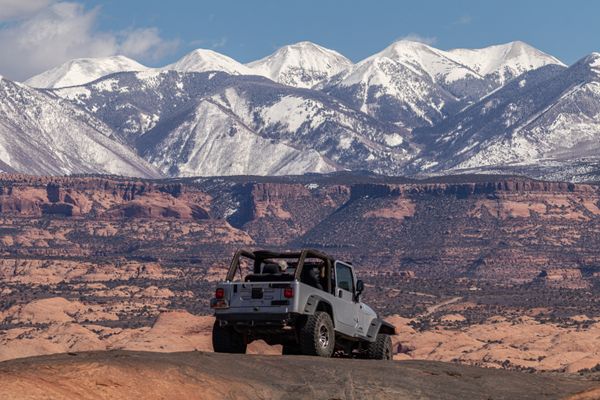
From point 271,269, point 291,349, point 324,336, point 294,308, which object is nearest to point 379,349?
point 291,349

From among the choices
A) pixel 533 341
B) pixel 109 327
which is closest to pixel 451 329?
pixel 533 341

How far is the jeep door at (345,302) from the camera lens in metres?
38.2

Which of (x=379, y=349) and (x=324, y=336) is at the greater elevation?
(x=324, y=336)

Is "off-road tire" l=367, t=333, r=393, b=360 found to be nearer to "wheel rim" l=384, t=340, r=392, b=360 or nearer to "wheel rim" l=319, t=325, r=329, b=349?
"wheel rim" l=384, t=340, r=392, b=360

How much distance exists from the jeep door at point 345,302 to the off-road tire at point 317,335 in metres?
0.93

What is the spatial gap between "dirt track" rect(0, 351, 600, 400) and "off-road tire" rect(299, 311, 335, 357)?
70.3 inches

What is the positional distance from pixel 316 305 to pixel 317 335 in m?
0.93

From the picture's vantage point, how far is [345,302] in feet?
127

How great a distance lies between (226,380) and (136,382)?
2478 millimetres

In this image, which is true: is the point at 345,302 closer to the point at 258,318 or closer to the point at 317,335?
the point at 317,335

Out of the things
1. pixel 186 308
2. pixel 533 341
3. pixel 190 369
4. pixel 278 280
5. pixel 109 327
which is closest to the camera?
pixel 190 369

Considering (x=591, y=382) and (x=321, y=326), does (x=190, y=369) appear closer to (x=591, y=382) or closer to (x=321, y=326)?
(x=321, y=326)

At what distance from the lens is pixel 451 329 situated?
6713 inches

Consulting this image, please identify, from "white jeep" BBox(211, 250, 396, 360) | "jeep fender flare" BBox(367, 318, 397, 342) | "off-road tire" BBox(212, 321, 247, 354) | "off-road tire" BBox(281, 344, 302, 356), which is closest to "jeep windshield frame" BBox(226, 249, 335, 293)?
"white jeep" BBox(211, 250, 396, 360)
